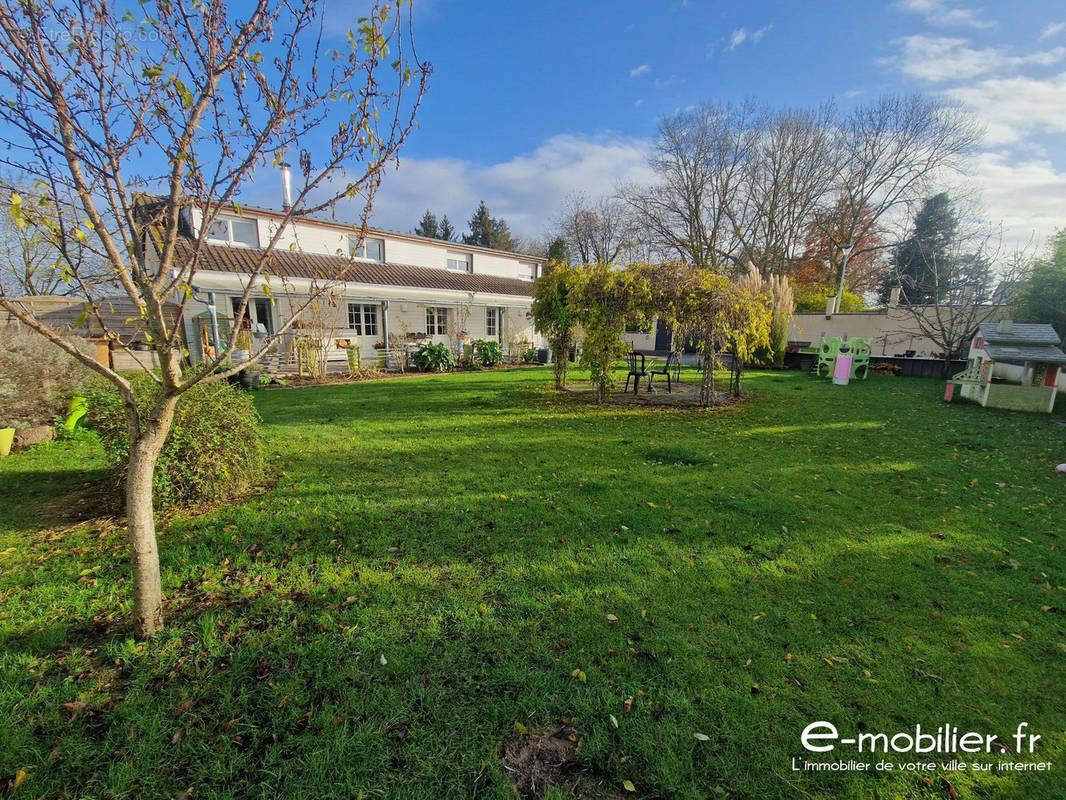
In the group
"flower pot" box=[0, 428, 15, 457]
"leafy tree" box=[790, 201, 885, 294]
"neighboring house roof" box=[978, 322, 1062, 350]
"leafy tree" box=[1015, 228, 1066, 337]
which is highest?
"leafy tree" box=[790, 201, 885, 294]

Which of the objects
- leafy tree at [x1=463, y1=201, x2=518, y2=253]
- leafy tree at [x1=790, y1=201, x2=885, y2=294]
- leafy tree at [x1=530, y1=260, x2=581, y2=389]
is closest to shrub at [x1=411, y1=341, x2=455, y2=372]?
leafy tree at [x1=530, y1=260, x2=581, y2=389]

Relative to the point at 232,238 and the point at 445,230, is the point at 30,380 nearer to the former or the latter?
the point at 232,238

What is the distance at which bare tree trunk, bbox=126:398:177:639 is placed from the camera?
7.46 feet

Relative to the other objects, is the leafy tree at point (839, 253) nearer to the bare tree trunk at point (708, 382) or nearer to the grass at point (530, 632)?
the bare tree trunk at point (708, 382)

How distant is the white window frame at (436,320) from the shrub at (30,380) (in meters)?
Answer: 12.4

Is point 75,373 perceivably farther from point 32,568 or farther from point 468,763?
point 468,763

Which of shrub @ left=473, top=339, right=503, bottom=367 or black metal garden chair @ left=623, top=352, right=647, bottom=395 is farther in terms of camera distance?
shrub @ left=473, top=339, right=503, bottom=367

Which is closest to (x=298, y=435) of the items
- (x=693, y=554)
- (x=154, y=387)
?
→ (x=154, y=387)

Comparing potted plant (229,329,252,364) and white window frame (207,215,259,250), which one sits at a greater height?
white window frame (207,215,259,250)

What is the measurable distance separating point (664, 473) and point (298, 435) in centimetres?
541

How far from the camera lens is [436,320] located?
62.6 feet

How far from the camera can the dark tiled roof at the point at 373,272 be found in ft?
43.6

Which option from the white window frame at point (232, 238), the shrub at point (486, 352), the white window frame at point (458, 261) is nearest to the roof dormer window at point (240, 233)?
the white window frame at point (232, 238)

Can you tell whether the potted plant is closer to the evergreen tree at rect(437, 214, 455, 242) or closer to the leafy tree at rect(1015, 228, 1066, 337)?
the leafy tree at rect(1015, 228, 1066, 337)
